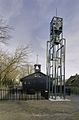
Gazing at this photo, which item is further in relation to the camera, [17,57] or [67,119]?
[17,57]

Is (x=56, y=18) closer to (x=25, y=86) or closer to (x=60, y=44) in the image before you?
(x=60, y=44)

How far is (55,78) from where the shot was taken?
26141mm

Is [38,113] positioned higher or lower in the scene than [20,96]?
higher

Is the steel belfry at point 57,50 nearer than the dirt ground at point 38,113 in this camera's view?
No

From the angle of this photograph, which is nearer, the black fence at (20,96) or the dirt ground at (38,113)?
the dirt ground at (38,113)

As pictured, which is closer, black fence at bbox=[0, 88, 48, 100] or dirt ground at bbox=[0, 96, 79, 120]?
dirt ground at bbox=[0, 96, 79, 120]

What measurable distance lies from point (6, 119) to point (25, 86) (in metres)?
35.1

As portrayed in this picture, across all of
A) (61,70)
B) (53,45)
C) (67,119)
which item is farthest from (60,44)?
(67,119)

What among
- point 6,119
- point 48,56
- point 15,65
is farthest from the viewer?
point 15,65

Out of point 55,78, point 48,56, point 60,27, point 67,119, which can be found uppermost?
point 60,27

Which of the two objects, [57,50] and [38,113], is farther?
[57,50]

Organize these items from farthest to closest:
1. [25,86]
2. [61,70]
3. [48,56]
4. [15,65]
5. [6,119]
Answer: [15,65]
[25,86]
[48,56]
[61,70]
[6,119]

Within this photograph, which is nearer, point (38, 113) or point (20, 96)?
point (38, 113)

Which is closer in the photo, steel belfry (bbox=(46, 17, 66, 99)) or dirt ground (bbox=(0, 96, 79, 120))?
dirt ground (bbox=(0, 96, 79, 120))
